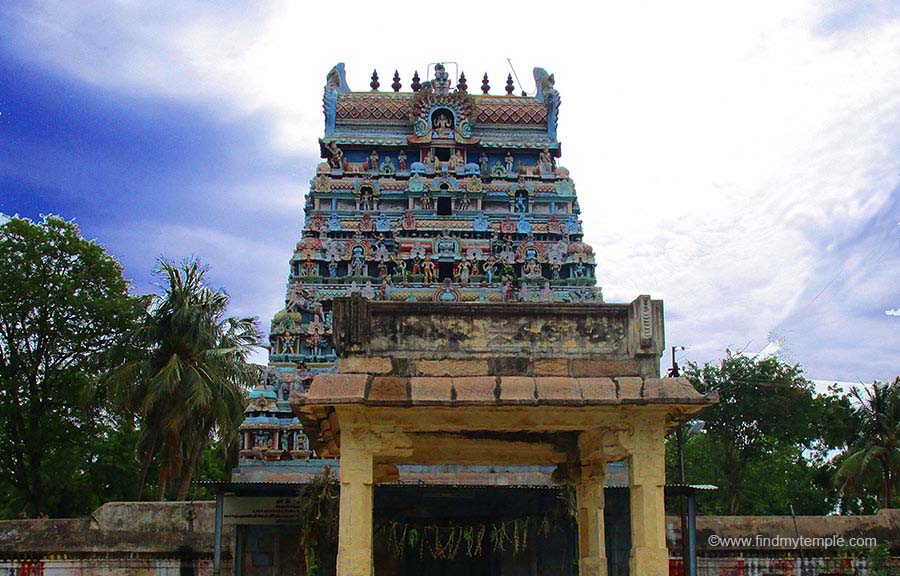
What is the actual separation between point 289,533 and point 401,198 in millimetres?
15830

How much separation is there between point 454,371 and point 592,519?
4.21 metres

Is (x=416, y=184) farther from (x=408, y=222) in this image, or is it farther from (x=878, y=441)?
(x=878, y=441)

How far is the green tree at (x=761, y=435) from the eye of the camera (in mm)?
34562

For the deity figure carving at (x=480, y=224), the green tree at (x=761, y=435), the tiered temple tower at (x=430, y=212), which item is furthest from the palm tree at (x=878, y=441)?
the deity figure carving at (x=480, y=224)

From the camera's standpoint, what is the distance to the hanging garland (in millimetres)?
16969

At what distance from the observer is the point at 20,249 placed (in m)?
25.2

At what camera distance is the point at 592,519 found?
12602 mm

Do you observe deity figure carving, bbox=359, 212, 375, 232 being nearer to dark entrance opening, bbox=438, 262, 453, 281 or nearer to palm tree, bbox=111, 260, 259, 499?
dark entrance opening, bbox=438, 262, 453, 281

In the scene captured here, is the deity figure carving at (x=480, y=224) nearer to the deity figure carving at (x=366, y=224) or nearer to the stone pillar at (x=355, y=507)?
the deity figure carving at (x=366, y=224)

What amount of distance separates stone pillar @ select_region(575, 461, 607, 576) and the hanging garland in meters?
3.83

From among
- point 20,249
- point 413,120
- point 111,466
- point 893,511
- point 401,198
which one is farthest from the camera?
point 413,120

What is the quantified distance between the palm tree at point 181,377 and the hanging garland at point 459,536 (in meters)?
5.82

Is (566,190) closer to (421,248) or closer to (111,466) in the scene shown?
(421,248)

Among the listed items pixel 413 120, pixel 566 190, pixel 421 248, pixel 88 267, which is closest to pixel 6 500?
pixel 88 267
